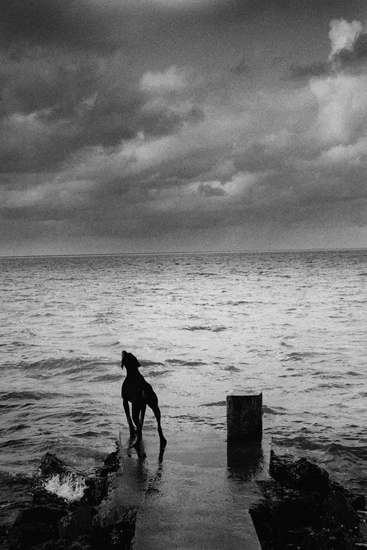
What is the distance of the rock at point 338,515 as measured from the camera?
7598mm

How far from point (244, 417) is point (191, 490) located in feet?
7.67

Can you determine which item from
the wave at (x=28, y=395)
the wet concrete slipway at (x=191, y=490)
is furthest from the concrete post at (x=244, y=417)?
the wave at (x=28, y=395)

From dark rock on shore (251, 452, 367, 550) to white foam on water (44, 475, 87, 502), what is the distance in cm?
302

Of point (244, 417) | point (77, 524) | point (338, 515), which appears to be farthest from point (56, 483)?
point (338, 515)

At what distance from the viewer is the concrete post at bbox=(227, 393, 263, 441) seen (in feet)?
31.8

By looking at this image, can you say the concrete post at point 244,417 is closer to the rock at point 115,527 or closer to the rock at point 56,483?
the rock at point 56,483

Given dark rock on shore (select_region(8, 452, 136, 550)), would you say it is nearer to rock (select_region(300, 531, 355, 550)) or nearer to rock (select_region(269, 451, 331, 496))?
rock (select_region(300, 531, 355, 550))

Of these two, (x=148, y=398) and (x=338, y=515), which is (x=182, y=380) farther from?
(x=338, y=515)

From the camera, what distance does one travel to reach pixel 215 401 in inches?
617

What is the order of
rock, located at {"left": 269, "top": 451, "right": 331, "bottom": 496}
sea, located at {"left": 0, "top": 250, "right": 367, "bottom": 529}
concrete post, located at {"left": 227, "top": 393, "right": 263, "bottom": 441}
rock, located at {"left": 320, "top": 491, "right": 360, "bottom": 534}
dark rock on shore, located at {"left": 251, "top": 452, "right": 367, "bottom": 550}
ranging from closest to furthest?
dark rock on shore, located at {"left": 251, "top": 452, "right": 367, "bottom": 550}
rock, located at {"left": 320, "top": 491, "right": 360, "bottom": 534}
rock, located at {"left": 269, "top": 451, "right": 331, "bottom": 496}
concrete post, located at {"left": 227, "top": 393, "right": 263, "bottom": 441}
sea, located at {"left": 0, "top": 250, "right": 367, "bottom": 529}

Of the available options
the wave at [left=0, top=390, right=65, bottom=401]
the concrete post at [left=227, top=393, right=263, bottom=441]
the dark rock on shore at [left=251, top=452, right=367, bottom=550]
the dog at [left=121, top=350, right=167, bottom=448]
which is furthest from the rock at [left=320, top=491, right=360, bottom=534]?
the wave at [left=0, top=390, right=65, bottom=401]

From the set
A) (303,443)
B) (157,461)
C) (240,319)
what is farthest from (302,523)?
(240,319)

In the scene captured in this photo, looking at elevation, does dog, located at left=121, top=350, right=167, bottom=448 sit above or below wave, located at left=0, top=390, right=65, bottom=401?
above

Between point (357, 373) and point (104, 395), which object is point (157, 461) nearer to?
point (104, 395)
